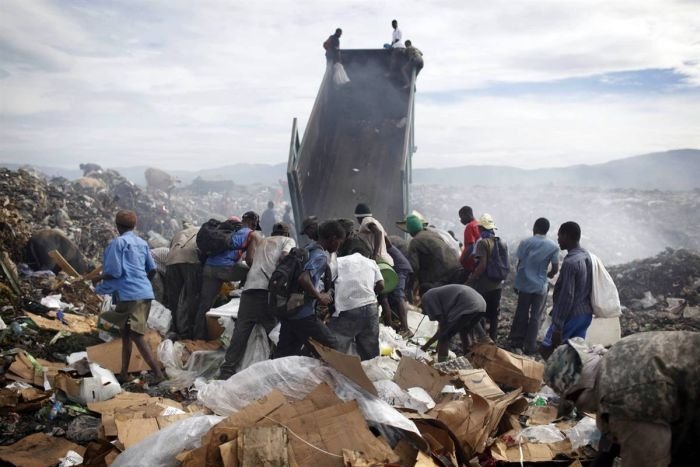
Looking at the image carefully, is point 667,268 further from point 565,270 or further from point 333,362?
point 333,362

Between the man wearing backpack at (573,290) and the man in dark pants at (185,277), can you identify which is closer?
the man wearing backpack at (573,290)

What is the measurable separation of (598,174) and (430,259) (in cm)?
2636

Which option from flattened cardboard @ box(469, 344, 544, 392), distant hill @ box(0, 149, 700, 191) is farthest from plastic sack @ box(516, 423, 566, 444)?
distant hill @ box(0, 149, 700, 191)

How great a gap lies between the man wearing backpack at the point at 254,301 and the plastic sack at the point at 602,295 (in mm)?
2595

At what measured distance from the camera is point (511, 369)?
4.70 meters

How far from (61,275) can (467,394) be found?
593 centimetres

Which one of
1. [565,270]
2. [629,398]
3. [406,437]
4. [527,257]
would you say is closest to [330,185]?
[527,257]

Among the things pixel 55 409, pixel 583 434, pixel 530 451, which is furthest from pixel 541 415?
pixel 55 409

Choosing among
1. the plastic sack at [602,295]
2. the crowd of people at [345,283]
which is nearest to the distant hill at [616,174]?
the crowd of people at [345,283]

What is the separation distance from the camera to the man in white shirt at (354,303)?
4.68m

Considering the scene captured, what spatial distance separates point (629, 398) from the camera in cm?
205

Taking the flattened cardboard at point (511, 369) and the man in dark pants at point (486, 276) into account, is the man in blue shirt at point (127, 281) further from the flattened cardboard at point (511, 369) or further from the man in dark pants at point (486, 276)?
the man in dark pants at point (486, 276)

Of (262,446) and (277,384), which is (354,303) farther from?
(262,446)

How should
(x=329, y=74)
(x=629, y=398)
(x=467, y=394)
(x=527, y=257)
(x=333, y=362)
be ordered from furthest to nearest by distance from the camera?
(x=329, y=74) < (x=527, y=257) < (x=467, y=394) < (x=333, y=362) < (x=629, y=398)
